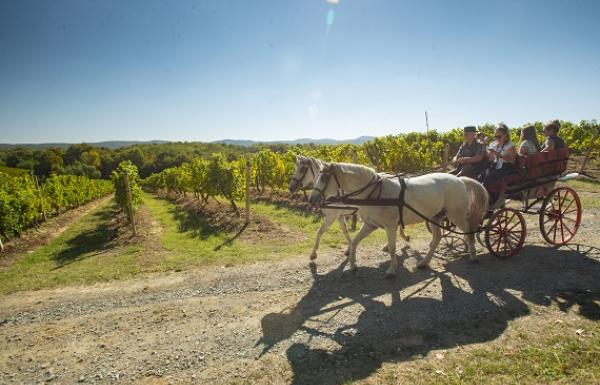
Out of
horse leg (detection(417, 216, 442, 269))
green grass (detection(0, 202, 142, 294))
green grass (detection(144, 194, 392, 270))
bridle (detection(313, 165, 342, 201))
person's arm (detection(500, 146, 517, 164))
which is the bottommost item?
green grass (detection(0, 202, 142, 294))

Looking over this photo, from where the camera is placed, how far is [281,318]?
5.16 m

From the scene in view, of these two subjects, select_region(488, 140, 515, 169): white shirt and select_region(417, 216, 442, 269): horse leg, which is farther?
select_region(417, 216, 442, 269): horse leg

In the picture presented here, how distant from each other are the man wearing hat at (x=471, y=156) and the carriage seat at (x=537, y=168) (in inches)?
31.6

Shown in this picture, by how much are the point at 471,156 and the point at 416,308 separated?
14.5 feet

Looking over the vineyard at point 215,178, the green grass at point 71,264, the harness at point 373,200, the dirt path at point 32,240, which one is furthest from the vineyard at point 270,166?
the harness at point 373,200

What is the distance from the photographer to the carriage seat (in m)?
6.63

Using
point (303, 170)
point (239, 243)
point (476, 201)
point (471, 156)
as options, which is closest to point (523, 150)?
point (471, 156)

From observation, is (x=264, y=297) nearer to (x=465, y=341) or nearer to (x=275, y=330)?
(x=275, y=330)

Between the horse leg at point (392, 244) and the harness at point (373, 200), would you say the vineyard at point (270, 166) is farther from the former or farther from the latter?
the horse leg at point (392, 244)

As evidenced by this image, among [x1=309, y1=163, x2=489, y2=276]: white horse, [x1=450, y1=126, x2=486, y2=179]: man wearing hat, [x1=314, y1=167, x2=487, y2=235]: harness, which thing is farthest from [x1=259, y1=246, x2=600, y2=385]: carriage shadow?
[x1=450, y1=126, x2=486, y2=179]: man wearing hat

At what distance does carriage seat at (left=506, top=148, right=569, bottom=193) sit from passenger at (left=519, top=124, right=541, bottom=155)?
182 mm

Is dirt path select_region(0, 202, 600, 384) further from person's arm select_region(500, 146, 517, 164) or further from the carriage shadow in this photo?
person's arm select_region(500, 146, 517, 164)

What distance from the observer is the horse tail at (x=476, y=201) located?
22.0 feet

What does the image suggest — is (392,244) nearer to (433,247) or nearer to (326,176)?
(433,247)
